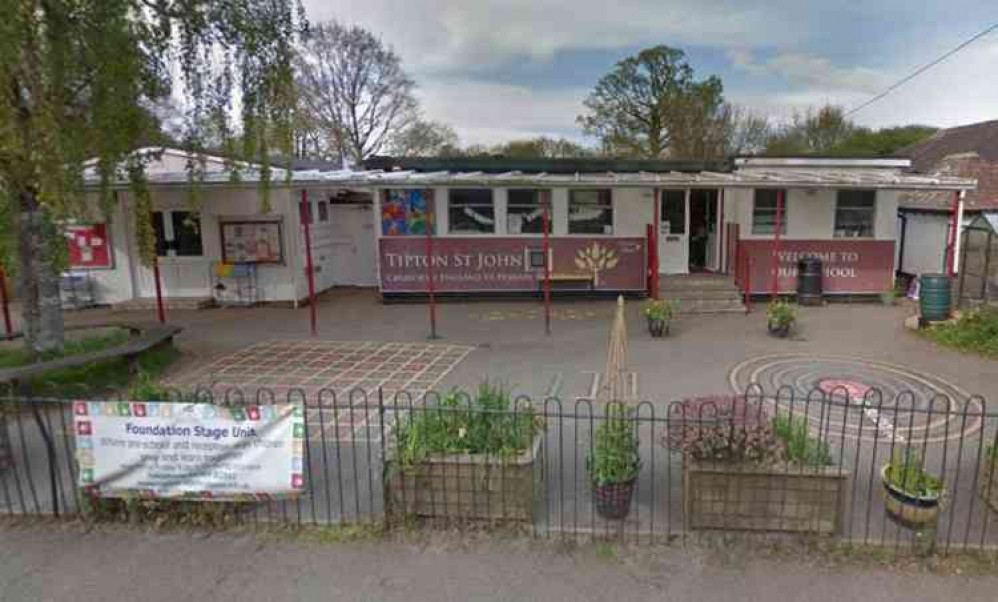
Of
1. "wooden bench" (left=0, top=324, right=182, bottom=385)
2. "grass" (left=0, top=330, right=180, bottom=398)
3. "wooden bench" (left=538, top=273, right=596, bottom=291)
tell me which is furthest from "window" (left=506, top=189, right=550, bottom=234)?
"grass" (left=0, top=330, right=180, bottom=398)

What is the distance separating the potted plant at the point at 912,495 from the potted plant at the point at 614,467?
1671 millimetres

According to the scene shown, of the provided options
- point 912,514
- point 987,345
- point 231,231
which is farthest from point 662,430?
point 231,231

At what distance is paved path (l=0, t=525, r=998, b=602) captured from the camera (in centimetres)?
318

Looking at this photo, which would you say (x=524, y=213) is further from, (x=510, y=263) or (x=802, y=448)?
(x=802, y=448)

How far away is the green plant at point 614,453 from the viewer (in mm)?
3756

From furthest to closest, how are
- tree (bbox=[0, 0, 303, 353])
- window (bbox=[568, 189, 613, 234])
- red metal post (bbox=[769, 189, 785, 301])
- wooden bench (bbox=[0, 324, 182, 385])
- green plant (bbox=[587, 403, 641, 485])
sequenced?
window (bbox=[568, 189, 613, 234]), red metal post (bbox=[769, 189, 785, 301]), wooden bench (bbox=[0, 324, 182, 385]), tree (bbox=[0, 0, 303, 353]), green plant (bbox=[587, 403, 641, 485])

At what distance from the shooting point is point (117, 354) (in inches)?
271

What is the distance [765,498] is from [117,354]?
23.5 feet

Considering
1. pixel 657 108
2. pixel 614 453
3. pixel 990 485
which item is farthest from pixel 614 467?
pixel 657 108

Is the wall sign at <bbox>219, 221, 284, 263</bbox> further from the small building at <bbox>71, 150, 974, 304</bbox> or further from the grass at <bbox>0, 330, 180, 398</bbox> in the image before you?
the grass at <bbox>0, 330, 180, 398</bbox>

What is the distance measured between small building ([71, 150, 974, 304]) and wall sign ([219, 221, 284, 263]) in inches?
0.9

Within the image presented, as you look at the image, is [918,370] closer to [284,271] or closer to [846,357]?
[846,357]

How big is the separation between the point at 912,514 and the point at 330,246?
13.2 meters

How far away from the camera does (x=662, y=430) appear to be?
213 inches
